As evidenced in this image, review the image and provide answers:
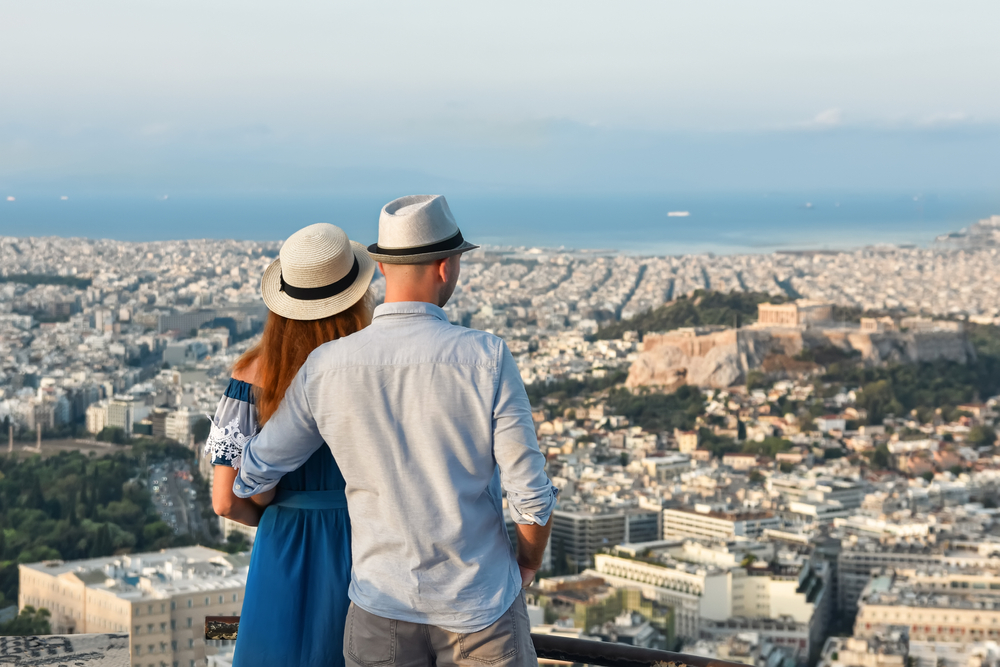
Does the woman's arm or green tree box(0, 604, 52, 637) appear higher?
the woman's arm

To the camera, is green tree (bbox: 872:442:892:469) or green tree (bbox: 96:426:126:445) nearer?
green tree (bbox: 96:426:126:445)

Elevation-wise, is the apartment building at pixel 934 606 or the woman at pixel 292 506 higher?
the woman at pixel 292 506

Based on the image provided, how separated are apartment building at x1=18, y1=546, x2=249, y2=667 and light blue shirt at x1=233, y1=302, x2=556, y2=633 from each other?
526 mm

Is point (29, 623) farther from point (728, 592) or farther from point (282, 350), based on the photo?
point (282, 350)

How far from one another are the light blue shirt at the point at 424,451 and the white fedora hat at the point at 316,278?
13cm

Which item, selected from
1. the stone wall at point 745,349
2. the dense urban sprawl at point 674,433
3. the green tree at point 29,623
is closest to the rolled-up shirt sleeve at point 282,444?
the dense urban sprawl at point 674,433

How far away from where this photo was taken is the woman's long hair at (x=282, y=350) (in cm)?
113

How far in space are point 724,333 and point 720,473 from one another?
30.3 feet

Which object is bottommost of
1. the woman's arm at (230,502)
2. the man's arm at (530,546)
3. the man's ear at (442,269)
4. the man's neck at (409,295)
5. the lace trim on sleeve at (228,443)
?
the man's arm at (530,546)

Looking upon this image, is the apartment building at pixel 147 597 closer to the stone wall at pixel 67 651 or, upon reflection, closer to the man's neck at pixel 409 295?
the stone wall at pixel 67 651

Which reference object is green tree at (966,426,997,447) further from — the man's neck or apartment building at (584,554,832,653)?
the man's neck

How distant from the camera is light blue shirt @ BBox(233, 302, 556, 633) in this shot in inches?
39.4

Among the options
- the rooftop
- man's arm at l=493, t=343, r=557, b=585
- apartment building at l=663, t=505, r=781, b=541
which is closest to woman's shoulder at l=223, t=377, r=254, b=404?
man's arm at l=493, t=343, r=557, b=585

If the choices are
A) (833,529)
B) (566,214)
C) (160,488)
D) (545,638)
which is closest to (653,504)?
(833,529)
